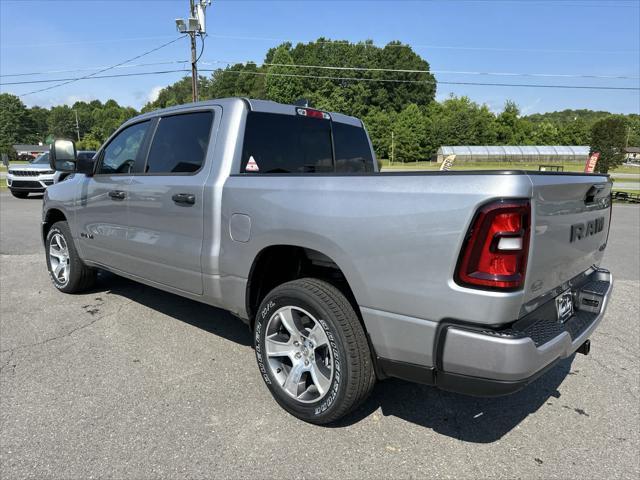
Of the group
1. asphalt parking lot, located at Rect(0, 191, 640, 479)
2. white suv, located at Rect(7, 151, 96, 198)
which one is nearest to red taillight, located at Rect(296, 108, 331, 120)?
asphalt parking lot, located at Rect(0, 191, 640, 479)

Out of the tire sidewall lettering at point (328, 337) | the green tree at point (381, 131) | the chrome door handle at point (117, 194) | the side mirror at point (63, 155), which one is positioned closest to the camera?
the tire sidewall lettering at point (328, 337)

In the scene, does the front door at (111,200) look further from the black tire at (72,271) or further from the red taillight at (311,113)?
the red taillight at (311,113)

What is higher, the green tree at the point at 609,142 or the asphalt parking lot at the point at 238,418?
the green tree at the point at 609,142

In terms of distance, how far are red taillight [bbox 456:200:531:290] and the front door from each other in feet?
9.66

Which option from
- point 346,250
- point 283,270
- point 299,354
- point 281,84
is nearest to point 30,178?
point 283,270

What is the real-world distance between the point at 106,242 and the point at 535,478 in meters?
3.76

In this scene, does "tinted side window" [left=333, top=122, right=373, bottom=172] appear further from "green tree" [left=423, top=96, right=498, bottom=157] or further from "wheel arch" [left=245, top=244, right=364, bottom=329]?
"green tree" [left=423, top=96, right=498, bottom=157]

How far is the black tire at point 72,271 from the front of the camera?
16.0 ft

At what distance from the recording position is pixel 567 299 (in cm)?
258

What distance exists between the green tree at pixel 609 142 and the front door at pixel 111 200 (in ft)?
80.9

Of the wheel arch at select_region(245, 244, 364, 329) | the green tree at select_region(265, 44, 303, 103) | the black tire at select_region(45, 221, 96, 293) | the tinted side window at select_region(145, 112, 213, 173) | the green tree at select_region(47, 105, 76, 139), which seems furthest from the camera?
the green tree at select_region(47, 105, 76, 139)

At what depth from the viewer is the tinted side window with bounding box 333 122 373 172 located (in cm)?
399

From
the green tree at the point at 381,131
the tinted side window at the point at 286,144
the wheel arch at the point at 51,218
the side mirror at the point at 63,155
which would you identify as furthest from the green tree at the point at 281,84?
the tinted side window at the point at 286,144

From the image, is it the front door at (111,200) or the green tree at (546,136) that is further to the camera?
the green tree at (546,136)
